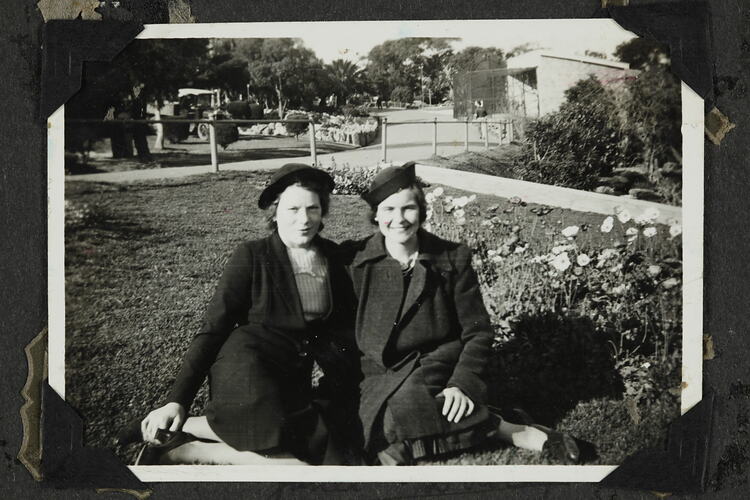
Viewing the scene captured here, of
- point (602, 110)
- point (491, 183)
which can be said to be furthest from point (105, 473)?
point (602, 110)

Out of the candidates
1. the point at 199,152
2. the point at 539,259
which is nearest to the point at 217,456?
the point at 199,152

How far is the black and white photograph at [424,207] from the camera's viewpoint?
9.95 ft

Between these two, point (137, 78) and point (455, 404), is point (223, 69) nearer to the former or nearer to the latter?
point (137, 78)

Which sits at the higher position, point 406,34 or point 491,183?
point 406,34

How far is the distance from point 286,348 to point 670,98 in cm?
217

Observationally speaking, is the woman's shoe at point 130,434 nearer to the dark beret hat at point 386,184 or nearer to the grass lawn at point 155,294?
the grass lawn at point 155,294

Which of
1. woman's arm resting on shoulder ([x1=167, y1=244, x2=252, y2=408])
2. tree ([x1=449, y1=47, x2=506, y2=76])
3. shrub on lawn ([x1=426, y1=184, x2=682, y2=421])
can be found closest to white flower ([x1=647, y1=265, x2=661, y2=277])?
shrub on lawn ([x1=426, y1=184, x2=682, y2=421])

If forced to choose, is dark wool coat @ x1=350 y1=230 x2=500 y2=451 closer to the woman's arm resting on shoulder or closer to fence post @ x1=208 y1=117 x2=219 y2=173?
the woman's arm resting on shoulder

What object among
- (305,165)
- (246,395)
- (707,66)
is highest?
(707,66)

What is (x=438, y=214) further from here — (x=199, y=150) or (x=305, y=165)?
(x=199, y=150)

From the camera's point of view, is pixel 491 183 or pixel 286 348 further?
pixel 491 183

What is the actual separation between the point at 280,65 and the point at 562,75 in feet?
4.47

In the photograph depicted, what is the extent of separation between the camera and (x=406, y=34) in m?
3.08

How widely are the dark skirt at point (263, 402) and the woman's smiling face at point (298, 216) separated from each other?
48 cm
